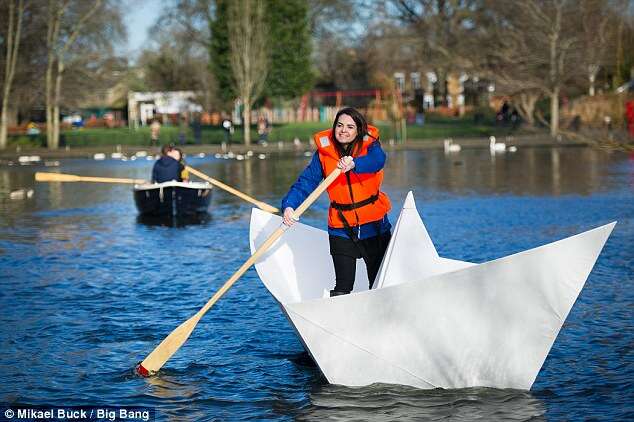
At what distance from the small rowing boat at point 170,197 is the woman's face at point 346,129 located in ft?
43.4

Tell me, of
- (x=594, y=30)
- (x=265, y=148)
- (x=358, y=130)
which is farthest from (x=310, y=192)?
(x=594, y=30)

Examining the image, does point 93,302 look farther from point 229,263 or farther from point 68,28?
point 68,28

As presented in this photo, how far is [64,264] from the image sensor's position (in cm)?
1597

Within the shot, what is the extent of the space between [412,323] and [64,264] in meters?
8.81

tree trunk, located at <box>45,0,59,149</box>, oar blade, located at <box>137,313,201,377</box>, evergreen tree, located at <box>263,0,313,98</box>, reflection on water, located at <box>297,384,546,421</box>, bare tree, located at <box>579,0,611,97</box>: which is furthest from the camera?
evergreen tree, located at <box>263,0,313,98</box>

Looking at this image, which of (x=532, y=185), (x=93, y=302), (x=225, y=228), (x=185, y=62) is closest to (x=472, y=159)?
(x=532, y=185)

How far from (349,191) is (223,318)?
3424 mm

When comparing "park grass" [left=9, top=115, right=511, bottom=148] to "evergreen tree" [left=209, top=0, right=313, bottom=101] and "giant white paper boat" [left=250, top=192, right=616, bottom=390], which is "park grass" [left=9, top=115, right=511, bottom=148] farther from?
"giant white paper boat" [left=250, top=192, right=616, bottom=390]

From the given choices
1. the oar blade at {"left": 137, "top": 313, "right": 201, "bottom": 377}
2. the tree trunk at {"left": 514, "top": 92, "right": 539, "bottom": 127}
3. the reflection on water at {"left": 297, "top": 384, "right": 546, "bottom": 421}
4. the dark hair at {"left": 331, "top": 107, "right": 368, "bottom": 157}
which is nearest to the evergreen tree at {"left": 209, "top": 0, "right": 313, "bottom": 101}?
the tree trunk at {"left": 514, "top": 92, "right": 539, "bottom": 127}

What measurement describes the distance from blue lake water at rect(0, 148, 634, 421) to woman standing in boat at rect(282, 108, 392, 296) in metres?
1.08

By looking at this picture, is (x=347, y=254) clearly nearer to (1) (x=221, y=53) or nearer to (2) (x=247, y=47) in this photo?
(2) (x=247, y=47)

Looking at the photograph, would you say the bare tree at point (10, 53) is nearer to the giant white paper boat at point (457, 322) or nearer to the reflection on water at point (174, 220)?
the reflection on water at point (174, 220)

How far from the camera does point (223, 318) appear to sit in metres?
11.8

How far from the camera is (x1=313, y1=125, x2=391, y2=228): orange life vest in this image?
A: 347 inches
